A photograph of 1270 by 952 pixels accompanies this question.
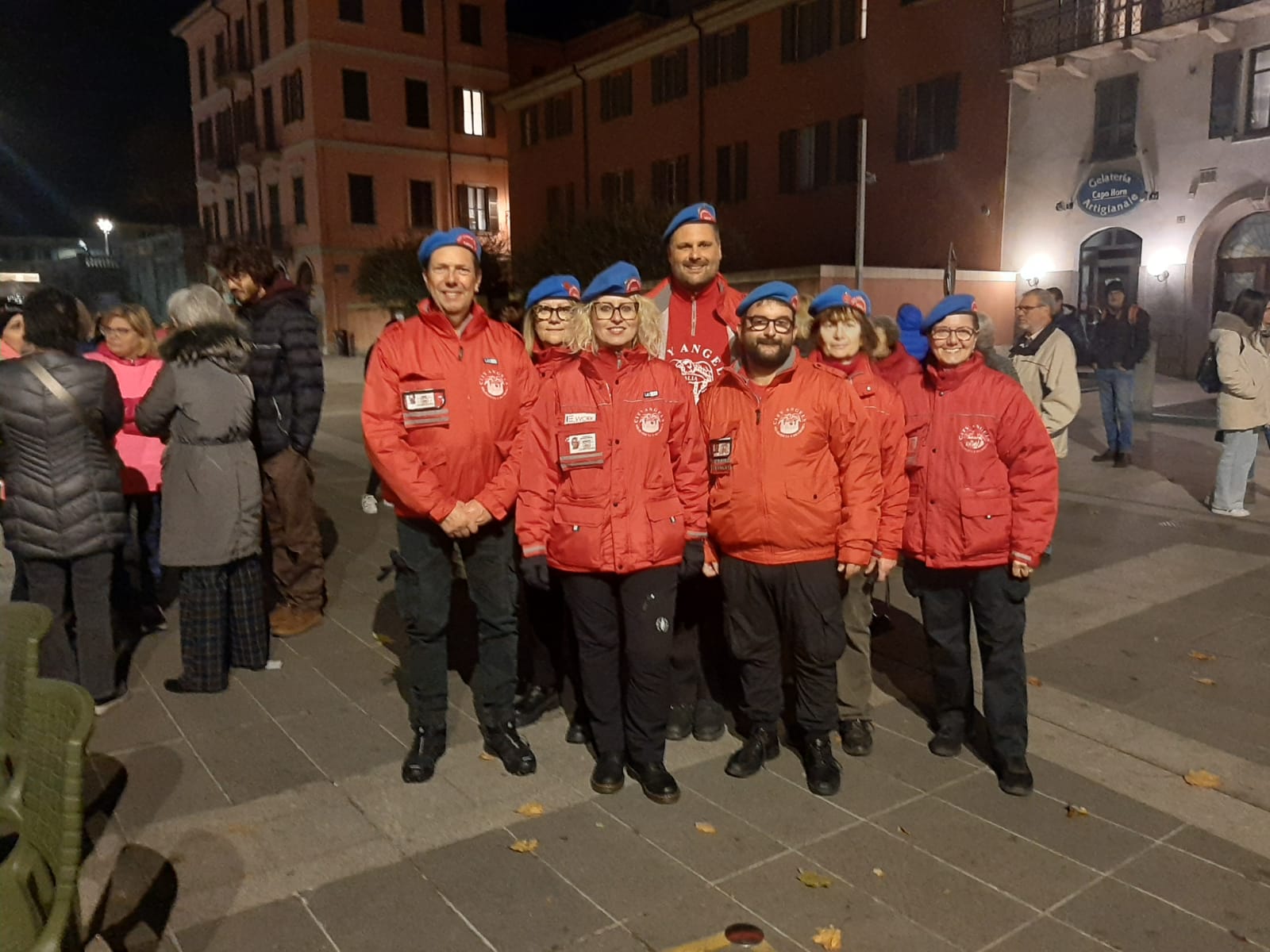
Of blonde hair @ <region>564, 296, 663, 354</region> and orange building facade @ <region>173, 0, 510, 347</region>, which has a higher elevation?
orange building facade @ <region>173, 0, 510, 347</region>

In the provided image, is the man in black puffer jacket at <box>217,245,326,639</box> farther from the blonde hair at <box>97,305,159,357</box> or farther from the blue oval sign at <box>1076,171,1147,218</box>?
the blue oval sign at <box>1076,171,1147,218</box>

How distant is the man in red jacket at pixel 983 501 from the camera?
150 inches

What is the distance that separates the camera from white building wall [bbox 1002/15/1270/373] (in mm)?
18984

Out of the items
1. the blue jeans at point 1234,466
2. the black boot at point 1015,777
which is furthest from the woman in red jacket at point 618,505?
the blue jeans at point 1234,466

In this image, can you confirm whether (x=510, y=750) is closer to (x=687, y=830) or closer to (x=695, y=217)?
(x=687, y=830)

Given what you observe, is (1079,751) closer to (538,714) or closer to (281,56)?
(538,714)

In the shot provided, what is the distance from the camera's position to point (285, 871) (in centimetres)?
333

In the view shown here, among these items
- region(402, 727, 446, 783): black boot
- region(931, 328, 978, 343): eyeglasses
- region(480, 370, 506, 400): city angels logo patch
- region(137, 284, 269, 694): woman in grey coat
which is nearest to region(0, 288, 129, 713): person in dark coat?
region(137, 284, 269, 694): woman in grey coat

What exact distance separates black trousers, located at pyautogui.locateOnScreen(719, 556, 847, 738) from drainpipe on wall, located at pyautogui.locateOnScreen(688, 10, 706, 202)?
2623cm

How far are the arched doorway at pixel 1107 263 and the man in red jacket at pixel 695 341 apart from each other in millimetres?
19191

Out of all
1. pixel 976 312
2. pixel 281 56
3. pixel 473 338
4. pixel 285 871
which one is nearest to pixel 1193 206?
pixel 976 312

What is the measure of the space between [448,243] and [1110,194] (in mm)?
20460

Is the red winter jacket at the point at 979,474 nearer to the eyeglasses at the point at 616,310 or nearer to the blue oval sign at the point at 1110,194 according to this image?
the eyeglasses at the point at 616,310

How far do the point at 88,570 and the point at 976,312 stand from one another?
415 cm
